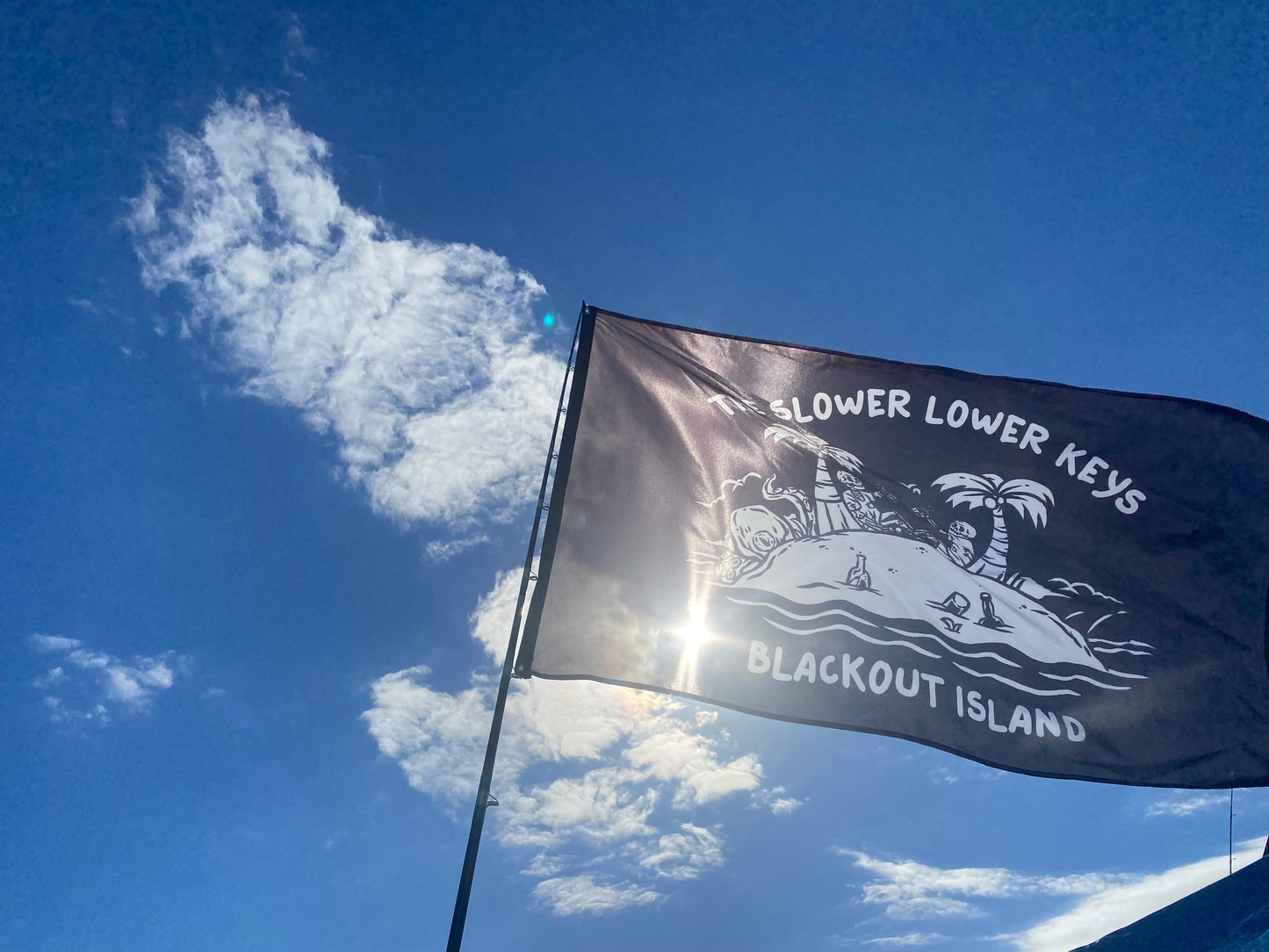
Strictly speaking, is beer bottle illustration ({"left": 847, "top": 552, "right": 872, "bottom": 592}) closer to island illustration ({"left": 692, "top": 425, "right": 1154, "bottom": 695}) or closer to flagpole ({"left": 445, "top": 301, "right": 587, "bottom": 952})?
island illustration ({"left": 692, "top": 425, "right": 1154, "bottom": 695})

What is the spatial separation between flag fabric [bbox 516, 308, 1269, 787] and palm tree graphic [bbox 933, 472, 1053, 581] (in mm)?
29

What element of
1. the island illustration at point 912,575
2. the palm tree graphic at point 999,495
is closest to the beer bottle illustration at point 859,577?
the island illustration at point 912,575

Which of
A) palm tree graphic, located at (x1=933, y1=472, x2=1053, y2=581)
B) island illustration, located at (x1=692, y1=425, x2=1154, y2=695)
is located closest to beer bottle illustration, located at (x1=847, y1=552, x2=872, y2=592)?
island illustration, located at (x1=692, y1=425, x2=1154, y2=695)

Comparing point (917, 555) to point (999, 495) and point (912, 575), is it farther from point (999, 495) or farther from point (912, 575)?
point (999, 495)

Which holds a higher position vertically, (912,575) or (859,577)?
(912,575)

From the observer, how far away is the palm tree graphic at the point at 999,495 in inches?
357

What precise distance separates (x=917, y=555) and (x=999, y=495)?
1.19m

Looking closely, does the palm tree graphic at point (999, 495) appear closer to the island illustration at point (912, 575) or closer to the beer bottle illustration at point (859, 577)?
the island illustration at point (912, 575)

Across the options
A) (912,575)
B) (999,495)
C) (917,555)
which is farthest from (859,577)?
(999,495)

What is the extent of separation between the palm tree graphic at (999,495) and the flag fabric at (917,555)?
29mm

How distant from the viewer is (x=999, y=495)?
30.1 ft

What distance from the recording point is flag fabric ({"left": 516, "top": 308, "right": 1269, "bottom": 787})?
7.93m

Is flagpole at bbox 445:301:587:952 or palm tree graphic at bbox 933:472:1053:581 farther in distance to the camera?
palm tree graphic at bbox 933:472:1053:581

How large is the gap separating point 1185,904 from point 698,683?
3.91 metres
